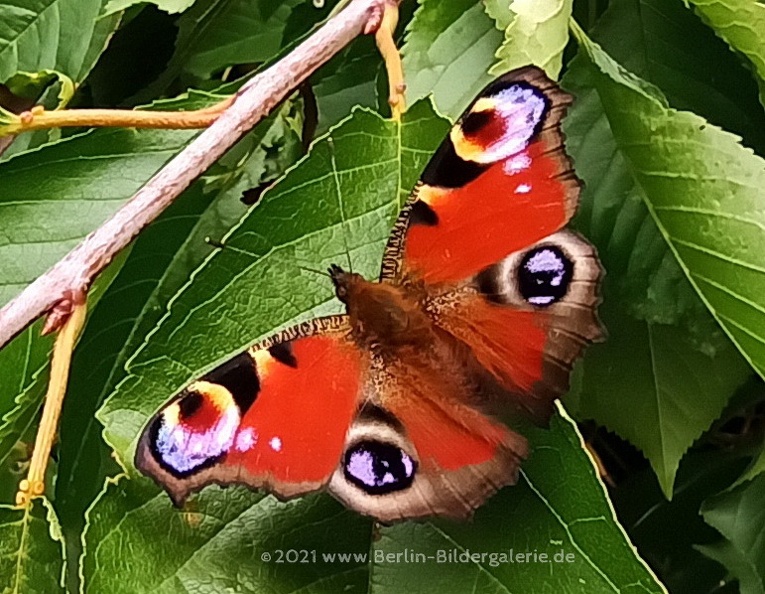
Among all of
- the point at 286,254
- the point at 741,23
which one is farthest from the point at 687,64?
the point at 286,254

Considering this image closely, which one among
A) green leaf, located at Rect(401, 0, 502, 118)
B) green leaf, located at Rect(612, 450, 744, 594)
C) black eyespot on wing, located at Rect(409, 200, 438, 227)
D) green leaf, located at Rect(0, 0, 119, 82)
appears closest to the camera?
black eyespot on wing, located at Rect(409, 200, 438, 227)

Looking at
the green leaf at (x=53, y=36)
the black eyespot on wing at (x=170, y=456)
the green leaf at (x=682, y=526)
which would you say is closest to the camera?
the black eyespot on wing at (x=170, y=456)

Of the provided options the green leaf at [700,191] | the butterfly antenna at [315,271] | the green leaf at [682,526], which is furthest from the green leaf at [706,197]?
the green leaf at [682,526]

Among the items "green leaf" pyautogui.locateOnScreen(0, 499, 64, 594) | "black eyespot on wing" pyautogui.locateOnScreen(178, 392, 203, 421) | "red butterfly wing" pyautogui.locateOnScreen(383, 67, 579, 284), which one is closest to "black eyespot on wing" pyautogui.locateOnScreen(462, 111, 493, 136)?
"red butterfly wing" pyautogui.locateOnScreen(383, 67, 579, 284)

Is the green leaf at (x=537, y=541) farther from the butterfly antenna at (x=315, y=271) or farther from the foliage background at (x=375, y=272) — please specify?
the butterfly antenna at (x=315, y=271)

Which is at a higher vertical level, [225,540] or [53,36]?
[53,36]

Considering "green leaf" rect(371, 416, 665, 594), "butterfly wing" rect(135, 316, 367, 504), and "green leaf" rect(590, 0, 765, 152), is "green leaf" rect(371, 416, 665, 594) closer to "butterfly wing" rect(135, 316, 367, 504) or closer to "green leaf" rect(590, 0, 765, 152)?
"butterfly wing" rect(135, 316, 367, 504)

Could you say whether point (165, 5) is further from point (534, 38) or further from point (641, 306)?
point (641, 306)
